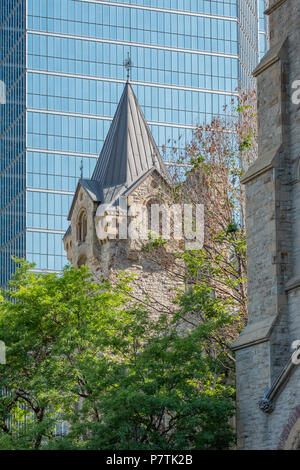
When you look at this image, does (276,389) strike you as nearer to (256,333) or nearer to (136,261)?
(256,333)

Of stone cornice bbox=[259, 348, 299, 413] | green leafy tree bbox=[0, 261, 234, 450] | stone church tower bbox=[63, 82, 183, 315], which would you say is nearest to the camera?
stone cornice bbox=[259, 348, 299, 413]

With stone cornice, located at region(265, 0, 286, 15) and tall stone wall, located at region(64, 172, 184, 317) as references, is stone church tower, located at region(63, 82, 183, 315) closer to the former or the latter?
tall stone wall, located at region(64, 172, 184, 317)

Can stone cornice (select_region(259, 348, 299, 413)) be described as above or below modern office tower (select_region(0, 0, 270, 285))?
below

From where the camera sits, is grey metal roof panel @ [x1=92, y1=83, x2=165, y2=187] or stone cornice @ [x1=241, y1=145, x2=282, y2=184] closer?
stone cornice @ [x1=241, y1=145, x2=282, y2=184]

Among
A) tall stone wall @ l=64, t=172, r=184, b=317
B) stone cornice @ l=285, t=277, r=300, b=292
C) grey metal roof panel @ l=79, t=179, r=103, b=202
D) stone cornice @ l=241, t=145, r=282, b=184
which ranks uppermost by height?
grey metal roof panel @ l=79, t=179, r=103, b=202

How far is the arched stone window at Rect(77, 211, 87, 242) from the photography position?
5678cm

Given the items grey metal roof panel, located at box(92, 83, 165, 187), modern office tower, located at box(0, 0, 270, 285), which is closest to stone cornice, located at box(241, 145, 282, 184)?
grey metal roof panel, located at box(92, 83, 165, 187)

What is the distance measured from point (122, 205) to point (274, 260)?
23.2 m

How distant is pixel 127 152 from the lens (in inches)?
2258

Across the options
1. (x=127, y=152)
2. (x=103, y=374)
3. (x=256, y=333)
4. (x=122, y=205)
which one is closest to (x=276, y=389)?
(x=256, y=333)

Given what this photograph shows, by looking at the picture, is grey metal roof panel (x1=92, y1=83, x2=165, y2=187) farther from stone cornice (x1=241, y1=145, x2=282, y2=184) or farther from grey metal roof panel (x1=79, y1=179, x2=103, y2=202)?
stone cornice (x1=241, y1=145, x2=282, y2=184)

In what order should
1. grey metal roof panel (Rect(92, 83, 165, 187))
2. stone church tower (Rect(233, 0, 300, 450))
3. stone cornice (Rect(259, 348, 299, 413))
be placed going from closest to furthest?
stone cornice (Rect(259, 348, 299, 413))
stone church tower (Rect(233, 0, 300, 450))
grey metal roof panel (Rect(92, 83, 165, 187))

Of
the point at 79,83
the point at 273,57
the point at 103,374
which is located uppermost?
the point at 79,83
